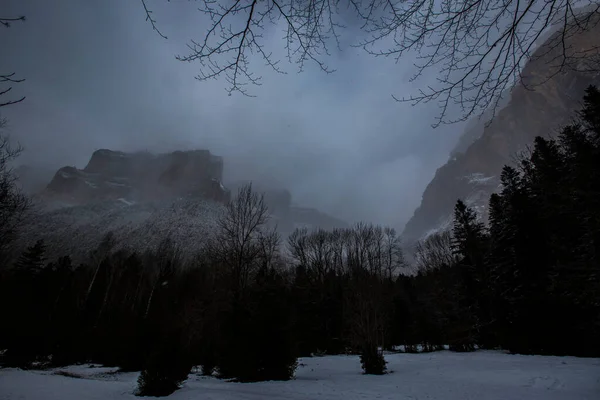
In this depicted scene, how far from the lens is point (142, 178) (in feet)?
540

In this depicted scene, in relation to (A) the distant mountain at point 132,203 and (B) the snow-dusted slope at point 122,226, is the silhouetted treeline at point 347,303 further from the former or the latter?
(B) the snow-dusted slope at point 122,226

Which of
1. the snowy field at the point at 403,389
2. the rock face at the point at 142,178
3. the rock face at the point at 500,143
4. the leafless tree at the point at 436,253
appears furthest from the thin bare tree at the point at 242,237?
the rock face at the point at 142,178

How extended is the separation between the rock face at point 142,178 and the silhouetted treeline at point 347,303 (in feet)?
363

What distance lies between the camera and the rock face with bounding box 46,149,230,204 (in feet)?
464

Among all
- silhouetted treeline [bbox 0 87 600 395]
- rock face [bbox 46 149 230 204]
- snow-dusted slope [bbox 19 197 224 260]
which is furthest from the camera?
rock face [bbox 46 149 230 204]

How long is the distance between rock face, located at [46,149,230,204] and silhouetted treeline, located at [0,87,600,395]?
111m

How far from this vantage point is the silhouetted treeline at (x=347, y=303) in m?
11.2

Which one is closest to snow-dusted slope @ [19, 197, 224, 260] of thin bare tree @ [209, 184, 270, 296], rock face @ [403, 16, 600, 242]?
thin bare tree @ [209, 184, 270, 296]

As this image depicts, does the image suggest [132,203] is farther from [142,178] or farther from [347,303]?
[347,303]

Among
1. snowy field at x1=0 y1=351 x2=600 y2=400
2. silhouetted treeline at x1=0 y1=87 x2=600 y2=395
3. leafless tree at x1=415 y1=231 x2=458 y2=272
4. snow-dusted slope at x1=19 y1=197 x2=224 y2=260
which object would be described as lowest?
snowy field at x1=0 y1=351 x2=600 y2=400

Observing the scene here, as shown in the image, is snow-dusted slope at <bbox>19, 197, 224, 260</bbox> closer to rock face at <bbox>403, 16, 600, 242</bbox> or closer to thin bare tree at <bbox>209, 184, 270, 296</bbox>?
thin bare tree at <bbox>209, 184, 270, 296</bbox>

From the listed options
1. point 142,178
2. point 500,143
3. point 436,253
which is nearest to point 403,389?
point 436,253

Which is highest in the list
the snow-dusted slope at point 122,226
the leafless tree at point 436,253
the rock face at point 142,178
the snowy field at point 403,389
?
the rock face at point 142,178

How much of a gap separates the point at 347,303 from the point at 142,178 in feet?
577
